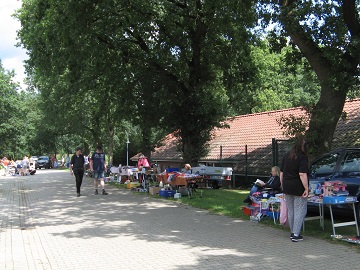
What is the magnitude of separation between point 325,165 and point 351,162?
71 centimetres

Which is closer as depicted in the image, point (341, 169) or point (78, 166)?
point (341, 169)

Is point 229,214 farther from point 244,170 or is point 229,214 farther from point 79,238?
point 244,170

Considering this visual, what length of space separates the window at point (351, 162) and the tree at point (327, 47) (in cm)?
247

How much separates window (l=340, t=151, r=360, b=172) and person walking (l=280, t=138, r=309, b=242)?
153 centimetres

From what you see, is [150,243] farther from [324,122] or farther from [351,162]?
[324,122]

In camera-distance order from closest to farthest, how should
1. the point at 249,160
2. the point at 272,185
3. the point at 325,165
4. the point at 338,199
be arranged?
1. the point at 338,199
2. the point at 325,165
3. the point at 272,185
4. the point at 249,160

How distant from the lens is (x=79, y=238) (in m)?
7.64

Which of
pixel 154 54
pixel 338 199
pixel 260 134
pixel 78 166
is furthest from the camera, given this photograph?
pixel 260 134

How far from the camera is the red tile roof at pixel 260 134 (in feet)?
58.4

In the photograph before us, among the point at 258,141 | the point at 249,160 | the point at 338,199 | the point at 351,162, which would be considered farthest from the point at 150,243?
the point at 258,141

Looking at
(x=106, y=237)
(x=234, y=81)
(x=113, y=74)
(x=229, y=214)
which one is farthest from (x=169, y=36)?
(x=106, y=237)

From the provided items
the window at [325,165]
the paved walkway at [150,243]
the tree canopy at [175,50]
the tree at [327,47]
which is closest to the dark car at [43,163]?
the tree canopy at [175,50]

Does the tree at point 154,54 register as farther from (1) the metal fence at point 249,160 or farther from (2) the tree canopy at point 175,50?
(1) the metal fence at point 249,160

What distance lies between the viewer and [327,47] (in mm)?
11430
